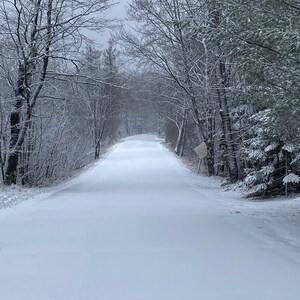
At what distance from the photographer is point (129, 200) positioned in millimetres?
14008

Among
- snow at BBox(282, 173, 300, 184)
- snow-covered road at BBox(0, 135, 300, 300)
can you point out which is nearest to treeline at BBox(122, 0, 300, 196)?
snow at BBox(282, 173, 300, 184)

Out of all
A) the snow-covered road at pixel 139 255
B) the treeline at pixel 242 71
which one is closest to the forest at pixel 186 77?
the treeline at pixel 242 71

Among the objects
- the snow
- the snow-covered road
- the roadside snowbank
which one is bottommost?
the roadside snowbank

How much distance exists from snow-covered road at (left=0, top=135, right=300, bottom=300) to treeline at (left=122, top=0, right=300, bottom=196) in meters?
2.39

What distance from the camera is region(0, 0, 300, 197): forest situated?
27.5ft

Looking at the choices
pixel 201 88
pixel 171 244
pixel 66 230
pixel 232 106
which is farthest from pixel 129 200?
pixel 201 88

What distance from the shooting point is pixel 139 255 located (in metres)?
7.02

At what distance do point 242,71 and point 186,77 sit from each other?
14.8 meters

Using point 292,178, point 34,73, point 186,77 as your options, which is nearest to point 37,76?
point 34,73

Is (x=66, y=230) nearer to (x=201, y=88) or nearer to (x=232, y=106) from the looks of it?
(x=232, y=106)

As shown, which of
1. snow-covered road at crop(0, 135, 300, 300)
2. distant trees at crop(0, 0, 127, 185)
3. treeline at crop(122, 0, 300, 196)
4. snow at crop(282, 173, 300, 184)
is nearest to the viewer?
snow-covered road at crop(0, 135, 300, 300)

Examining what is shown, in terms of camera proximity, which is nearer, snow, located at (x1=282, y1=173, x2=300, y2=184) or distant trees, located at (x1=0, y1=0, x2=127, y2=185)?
snow, located at (x1=282, y1=173, x2=300, y2=184)

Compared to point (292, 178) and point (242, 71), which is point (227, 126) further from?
point (242, 71)

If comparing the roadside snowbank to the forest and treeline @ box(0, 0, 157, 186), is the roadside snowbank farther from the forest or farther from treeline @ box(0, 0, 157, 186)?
treeline @ box(0, 0, 157, 186)
